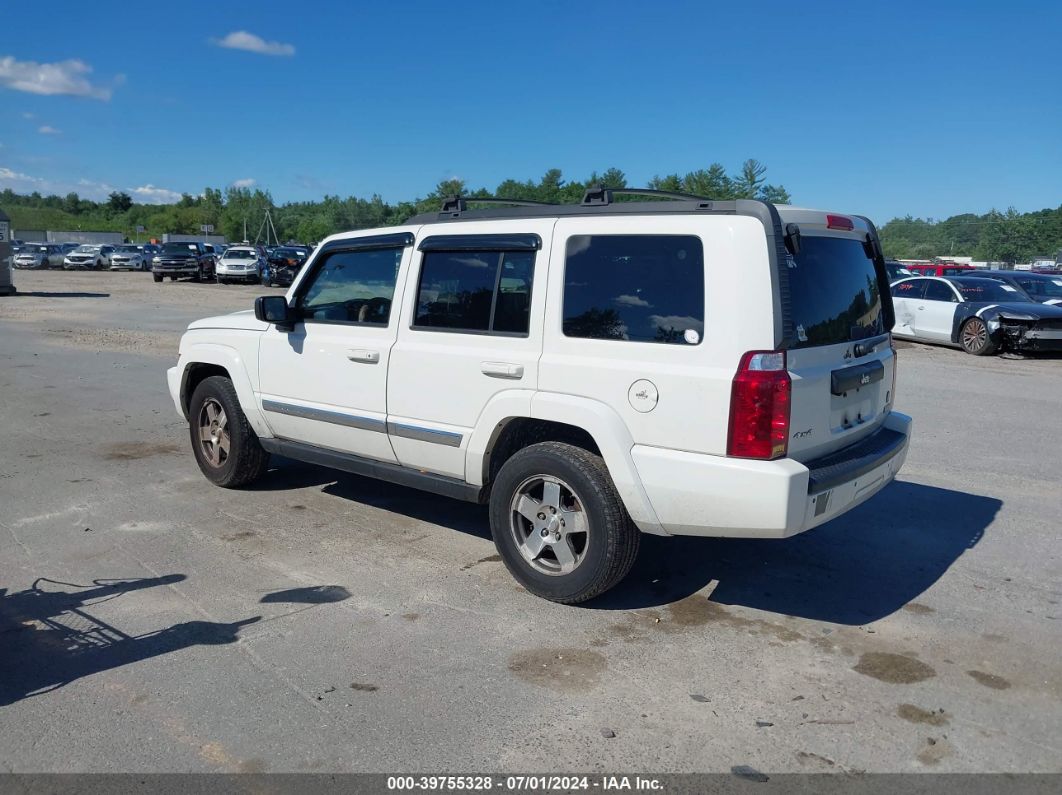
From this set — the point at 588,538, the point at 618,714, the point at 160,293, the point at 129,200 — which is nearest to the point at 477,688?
the point at 618,714

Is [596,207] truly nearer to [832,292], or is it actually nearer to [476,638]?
[832,292]

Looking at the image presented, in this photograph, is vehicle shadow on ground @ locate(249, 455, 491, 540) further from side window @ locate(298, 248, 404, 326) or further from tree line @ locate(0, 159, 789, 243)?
tree line @ locate(0, 159, 789, 243)

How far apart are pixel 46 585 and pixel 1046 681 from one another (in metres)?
4.96

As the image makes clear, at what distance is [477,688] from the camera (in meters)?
3.70

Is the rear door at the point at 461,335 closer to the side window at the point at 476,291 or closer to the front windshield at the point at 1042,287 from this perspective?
the side window at the point at 476,291

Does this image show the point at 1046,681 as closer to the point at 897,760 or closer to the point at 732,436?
the point at 897,760

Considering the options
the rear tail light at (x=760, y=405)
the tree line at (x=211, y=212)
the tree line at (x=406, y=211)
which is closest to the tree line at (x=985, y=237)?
the tree line at (x=406, y=211)

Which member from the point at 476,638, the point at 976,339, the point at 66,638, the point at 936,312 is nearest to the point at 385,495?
the point at 476,638

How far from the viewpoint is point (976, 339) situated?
17.2 meters

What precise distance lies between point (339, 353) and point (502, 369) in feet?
4.55

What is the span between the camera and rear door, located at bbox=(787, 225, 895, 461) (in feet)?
13.5

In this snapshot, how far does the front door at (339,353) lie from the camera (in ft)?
17.7

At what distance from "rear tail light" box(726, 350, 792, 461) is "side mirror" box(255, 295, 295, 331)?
10.5ft

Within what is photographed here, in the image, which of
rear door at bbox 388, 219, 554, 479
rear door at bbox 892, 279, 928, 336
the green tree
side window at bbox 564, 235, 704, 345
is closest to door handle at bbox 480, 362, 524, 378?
rear door at bbox 388, 219, 554, 479
